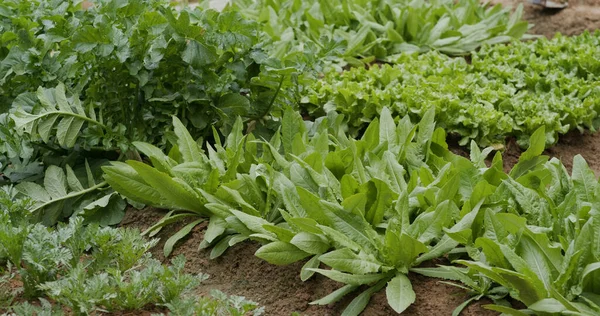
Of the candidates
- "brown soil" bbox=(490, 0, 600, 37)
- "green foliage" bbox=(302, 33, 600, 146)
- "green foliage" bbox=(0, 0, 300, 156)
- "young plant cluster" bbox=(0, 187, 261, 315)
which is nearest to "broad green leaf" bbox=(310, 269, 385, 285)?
"young plant cluster" bbox=(0, 187, 261, 315)

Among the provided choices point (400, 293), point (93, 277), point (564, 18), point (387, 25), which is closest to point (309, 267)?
point (400, 293)

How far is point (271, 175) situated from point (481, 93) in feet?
7.43

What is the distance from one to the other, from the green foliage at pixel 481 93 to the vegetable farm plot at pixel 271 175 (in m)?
0.02

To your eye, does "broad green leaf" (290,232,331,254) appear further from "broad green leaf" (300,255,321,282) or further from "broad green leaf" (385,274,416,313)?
"broad green leaf" (385,274,416,313)

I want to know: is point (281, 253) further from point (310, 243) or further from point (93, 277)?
point (93, 277)

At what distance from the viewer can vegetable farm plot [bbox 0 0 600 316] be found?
3352 millimetres

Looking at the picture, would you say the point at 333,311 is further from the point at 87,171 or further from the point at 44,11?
the point at 44,11

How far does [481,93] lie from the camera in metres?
5.78

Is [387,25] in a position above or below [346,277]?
below

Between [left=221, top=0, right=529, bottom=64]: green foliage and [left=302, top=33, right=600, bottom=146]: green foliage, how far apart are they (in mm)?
452

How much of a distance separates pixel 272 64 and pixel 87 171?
126 centimetres

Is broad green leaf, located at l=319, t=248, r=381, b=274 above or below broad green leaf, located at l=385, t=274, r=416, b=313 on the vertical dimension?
above

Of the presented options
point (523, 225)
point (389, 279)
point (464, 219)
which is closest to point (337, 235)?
point (389, 279)

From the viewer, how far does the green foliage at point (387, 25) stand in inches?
278
